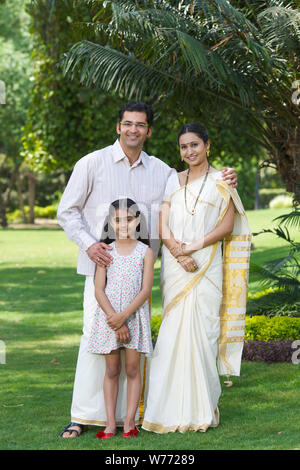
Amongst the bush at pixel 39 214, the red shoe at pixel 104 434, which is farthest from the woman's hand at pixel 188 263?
the bush at pixel 39 214

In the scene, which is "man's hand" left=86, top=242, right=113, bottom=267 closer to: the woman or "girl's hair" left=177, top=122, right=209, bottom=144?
the woman

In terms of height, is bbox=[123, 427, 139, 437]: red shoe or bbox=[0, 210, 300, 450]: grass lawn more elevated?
Answer: bbox=[123, 427, 139, 437]: red shoe

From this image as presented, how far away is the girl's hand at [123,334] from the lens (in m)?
4.74

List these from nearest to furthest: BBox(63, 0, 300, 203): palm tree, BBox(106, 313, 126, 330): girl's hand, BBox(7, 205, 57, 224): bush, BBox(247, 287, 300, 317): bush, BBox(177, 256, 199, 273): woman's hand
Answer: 1. BBox(106, 313, 126, 330): girl's hand
2. BBox(177, 256, 199, 273): woman's hand
3. BBox(63, 0, 300, 203): palm tree
4. BBox(247, 287, 300, 317): bush
5. BBox(7, 205, 57, 224): bush

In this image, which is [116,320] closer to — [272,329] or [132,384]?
[132,384]

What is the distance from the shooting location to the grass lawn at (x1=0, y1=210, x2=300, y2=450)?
475 cm

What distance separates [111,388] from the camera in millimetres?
4848

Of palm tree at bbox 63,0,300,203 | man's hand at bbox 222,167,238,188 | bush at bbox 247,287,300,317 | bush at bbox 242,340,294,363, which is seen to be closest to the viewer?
man's hand at bbox 222,167,238,188

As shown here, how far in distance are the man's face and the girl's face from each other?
50 cm

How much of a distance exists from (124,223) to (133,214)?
0.09 meters

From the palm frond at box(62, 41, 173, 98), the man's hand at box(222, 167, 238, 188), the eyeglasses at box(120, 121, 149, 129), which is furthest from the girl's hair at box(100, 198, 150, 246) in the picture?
the palm frond at box(62, 41, 173, 98)

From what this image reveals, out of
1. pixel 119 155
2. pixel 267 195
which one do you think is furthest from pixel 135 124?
pixel 267 195

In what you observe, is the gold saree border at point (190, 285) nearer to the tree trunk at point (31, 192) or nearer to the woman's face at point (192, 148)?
the woman's face at point (192, 148)

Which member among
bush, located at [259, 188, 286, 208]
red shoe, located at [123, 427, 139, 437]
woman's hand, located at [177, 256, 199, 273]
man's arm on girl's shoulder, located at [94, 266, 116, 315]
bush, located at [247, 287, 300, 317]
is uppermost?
woman's hand, located at [177, 256, 199, 273]
